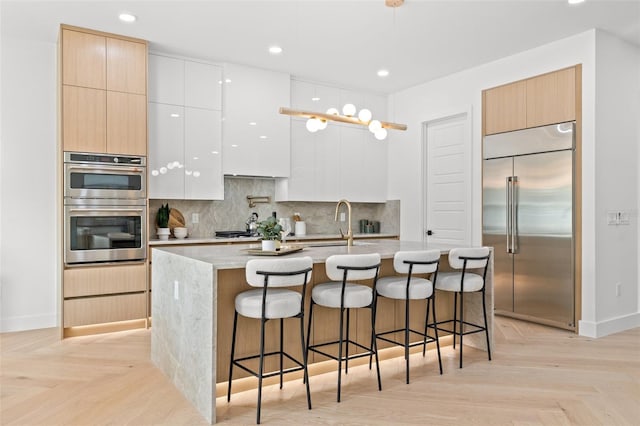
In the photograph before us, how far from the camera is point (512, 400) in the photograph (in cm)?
289

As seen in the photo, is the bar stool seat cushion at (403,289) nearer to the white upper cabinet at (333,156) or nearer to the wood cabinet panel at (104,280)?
the wood cabinet panel at (104,280)

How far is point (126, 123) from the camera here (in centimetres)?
454

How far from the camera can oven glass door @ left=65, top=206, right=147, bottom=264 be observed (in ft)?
14.0

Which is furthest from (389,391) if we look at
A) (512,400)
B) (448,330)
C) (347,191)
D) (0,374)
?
(347,191)

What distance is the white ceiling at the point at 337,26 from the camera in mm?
3879

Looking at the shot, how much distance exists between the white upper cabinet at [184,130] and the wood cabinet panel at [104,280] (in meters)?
0.87

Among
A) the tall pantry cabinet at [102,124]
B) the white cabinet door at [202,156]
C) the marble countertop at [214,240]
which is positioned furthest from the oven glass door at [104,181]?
the white cabinet door at [202,156]

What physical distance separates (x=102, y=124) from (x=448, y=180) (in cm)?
407

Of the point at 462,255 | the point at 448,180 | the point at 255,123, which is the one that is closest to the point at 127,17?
the point at 255,123

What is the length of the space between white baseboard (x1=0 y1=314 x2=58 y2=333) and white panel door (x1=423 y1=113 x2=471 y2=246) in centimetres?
452

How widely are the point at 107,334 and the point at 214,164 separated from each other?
6.90 ft

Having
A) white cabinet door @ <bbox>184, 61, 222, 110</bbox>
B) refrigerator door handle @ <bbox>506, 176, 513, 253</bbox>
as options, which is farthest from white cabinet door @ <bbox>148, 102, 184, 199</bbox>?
refrigerator door handle @ <bbox>506, 176, 513, 253</bbox>

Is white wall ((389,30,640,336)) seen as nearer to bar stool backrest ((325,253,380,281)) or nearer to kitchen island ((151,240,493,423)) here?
kitchen island ((151,240,493,423))

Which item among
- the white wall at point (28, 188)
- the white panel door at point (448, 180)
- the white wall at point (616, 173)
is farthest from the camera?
the white panel door at point (448, 180)
